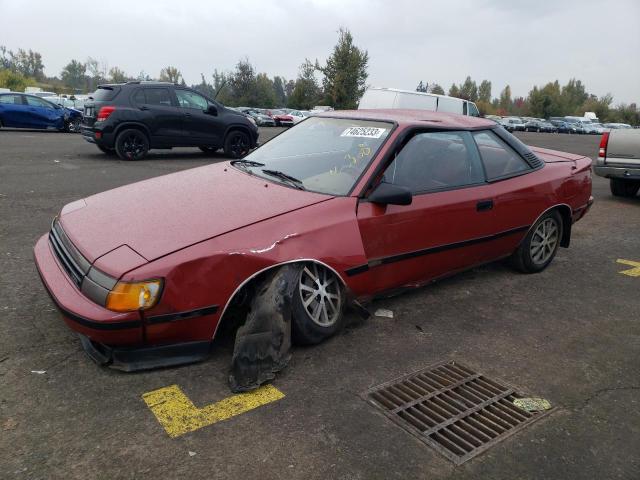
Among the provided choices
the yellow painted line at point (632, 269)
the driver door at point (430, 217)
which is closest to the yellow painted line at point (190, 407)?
the driver door at point (430, 217)

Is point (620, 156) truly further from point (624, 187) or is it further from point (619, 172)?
point (624, 187)

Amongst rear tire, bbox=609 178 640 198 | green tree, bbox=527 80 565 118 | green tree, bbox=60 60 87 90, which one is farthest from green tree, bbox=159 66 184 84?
rear tire, bbox=609 178 640 198

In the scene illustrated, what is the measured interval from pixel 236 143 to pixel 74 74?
419 ft

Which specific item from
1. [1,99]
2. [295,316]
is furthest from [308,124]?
[1,99]

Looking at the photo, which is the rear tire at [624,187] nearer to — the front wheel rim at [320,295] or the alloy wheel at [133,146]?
the front wheel rim at [320,295]

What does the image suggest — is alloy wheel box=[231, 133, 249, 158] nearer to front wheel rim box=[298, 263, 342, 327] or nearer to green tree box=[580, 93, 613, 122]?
front wheel rim box=[298, 263, 342, 327]

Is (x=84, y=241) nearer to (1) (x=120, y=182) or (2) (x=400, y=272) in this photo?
(2) (x=400, y=272)

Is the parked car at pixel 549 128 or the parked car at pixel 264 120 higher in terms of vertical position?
the parked car at pixel 264 120

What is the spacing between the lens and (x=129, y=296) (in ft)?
8.73

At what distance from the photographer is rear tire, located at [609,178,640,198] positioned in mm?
9672

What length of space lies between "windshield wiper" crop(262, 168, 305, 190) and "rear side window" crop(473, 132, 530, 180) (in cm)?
165

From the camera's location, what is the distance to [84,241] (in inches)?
121

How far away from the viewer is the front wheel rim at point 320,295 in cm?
321

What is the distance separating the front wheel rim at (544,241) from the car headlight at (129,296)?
348 cm
